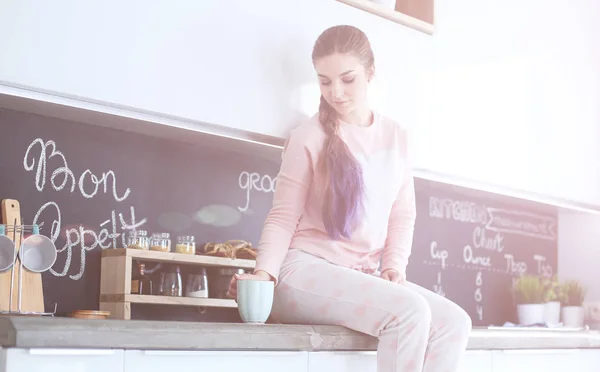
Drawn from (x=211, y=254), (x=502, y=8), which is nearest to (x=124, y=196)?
(x=211, y=254)

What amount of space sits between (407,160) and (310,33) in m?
0.39

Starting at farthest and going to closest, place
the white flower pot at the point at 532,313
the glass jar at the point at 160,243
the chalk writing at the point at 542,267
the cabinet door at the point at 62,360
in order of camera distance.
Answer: the chalk writing at the point at 542,267
the white flower pot at the point at 532,313
the glass jar at the point at 160,243
the cabinet door at the point at 62,360

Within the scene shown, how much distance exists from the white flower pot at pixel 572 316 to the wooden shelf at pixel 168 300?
1.41 m

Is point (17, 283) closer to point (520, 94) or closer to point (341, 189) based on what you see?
point (341, 189)

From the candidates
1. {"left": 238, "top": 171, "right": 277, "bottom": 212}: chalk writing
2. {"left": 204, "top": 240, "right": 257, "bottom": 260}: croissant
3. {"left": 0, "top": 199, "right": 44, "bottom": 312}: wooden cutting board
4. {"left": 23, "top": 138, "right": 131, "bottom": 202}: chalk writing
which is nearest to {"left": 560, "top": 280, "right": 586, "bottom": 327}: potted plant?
{"left": 238, "top": 171, "right": 277, "bottom": 212}: chalk writing

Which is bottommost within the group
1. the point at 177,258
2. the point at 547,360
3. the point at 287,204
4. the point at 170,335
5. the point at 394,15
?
the point at 547,360

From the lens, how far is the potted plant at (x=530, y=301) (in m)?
2.98

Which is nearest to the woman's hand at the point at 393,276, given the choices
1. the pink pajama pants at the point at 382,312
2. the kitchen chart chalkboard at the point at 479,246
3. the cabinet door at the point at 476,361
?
the pink pajama pants at the point at 382,312

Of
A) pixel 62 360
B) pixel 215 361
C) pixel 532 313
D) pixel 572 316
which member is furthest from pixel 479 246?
pixel 62 360

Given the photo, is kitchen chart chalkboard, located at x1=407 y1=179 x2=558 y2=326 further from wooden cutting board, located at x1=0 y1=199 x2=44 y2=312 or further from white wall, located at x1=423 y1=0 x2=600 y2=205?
wooden cutting board, located at x1=0 y1=199 x2=44 y2=312

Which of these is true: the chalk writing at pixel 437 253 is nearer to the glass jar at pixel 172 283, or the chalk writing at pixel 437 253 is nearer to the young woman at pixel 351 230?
the young woman at pixel 351 230

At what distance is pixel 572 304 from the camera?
3.06m

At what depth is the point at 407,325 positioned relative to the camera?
166 cm

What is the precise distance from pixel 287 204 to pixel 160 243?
0.36 metres
